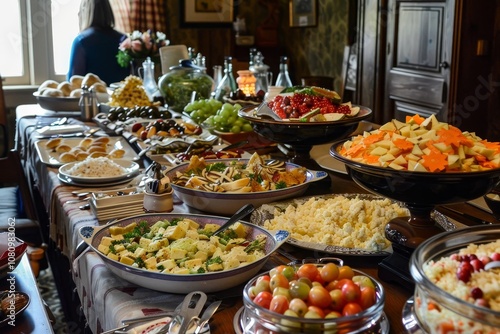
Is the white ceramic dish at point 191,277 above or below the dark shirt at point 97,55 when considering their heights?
below

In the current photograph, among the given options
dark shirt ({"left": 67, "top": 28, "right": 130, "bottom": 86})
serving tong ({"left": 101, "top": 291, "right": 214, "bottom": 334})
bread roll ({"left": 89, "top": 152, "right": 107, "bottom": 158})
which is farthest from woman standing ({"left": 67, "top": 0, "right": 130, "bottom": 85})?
serving tong ({"left": 101, "top": 291, "right": 214, "bottom": 334})

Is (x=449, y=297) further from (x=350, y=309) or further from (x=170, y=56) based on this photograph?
(x=170, y=56)

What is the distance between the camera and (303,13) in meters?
6.11

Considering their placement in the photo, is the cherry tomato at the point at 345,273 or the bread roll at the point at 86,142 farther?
the bread roll at the point at 86,142

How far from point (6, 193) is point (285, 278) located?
237 centimetres

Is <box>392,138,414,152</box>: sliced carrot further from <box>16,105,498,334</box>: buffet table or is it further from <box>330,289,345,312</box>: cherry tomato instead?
<box>330,289,345,312</box>: cherry tomato

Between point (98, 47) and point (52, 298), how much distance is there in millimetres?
2263

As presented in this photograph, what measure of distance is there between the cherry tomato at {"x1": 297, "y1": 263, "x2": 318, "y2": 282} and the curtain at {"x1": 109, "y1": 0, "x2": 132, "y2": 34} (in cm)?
502

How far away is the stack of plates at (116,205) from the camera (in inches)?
61.7

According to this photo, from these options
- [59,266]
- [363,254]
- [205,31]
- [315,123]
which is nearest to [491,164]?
[363,254]

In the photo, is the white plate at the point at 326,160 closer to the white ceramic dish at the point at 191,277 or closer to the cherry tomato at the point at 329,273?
the white ceramic dish at the point at 191,277

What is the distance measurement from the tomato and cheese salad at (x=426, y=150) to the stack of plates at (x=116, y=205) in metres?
0.57

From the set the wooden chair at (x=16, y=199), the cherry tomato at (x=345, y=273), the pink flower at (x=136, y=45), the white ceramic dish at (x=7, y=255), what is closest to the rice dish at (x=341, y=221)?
the cherry tomato at (x=345, y=273)

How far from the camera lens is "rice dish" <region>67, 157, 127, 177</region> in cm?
190
